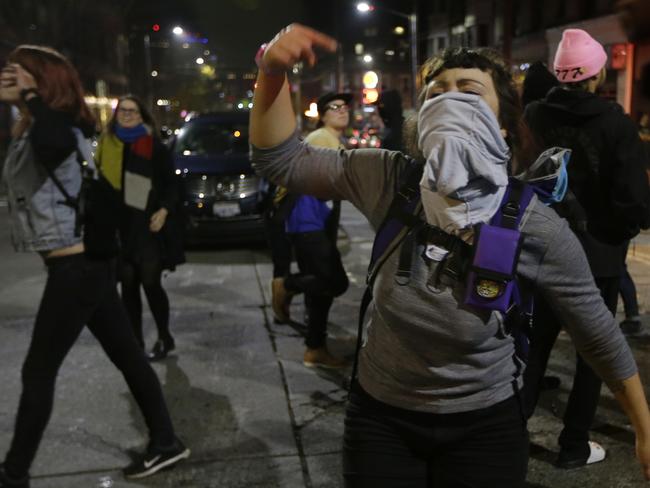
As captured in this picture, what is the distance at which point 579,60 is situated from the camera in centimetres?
323

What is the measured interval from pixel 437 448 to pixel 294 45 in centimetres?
113

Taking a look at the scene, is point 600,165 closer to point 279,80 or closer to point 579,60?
point 579,60

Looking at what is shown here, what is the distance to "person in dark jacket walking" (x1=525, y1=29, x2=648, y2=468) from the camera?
3059 mm

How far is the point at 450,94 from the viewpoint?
1801 millimetres

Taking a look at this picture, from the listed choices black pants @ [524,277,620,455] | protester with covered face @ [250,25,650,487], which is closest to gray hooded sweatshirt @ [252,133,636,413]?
protester with covered face @ [250,25,650,487]

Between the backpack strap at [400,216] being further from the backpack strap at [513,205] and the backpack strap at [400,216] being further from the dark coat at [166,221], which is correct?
the dark coat at [166,221]

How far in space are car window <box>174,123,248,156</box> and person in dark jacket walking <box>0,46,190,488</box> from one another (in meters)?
7.74

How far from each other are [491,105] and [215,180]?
27.0ft

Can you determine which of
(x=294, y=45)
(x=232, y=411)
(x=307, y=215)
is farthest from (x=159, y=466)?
(x=294, y=45)

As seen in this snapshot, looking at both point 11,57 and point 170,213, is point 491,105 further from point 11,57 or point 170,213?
point 170,213

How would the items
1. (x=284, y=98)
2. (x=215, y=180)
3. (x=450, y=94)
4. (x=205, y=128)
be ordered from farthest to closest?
(x=205, y=128) → (x=215, y=180) → (x=284, y=98) → (x=450, y=94)

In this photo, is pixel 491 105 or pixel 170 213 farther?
pixel 170 213

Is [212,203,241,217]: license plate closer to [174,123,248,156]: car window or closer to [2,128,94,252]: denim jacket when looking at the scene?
[174,123,248,156]: car window

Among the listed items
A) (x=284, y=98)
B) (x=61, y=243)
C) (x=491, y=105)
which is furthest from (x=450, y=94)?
(x=61, y=243)
